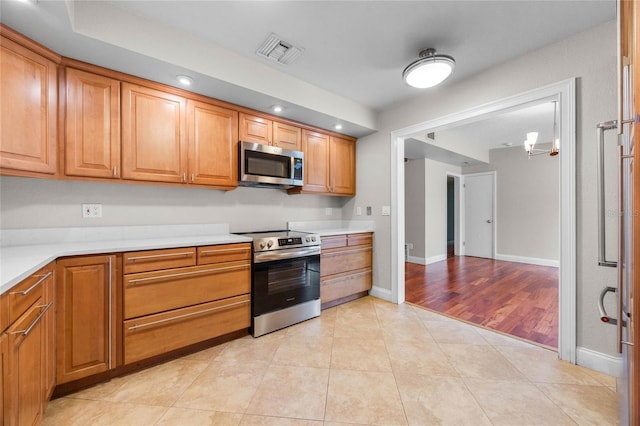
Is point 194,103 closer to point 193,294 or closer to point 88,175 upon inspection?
point 88,175

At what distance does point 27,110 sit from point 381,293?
3643mm

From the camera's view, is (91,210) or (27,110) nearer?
(27,110)

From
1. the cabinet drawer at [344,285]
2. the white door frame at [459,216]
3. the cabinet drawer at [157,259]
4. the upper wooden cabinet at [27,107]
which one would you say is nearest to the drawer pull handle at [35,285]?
the cabinet drawer at [157,259]

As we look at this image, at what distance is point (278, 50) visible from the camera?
2.14 meters

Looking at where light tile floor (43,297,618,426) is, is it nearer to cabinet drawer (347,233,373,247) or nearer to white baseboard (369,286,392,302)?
white baseboard (369,286,392,302)

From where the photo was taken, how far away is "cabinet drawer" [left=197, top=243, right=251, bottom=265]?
207 centimetres

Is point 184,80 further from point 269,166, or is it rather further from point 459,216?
point 459,216

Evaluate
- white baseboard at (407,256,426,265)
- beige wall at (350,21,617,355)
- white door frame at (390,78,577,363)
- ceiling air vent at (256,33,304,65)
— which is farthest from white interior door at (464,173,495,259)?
ceiling air vent at (256,33,304,65)

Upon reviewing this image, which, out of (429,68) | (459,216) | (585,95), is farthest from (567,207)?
(459,216)

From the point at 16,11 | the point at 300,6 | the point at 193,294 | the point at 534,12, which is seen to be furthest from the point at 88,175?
the point at 534,12

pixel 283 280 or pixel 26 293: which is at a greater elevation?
pixel 26 293

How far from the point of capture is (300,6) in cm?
170

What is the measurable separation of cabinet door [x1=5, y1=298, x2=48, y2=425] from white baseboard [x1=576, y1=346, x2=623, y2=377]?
10.8ft

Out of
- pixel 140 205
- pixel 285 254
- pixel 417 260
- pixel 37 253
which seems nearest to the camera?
pixel 37 253
